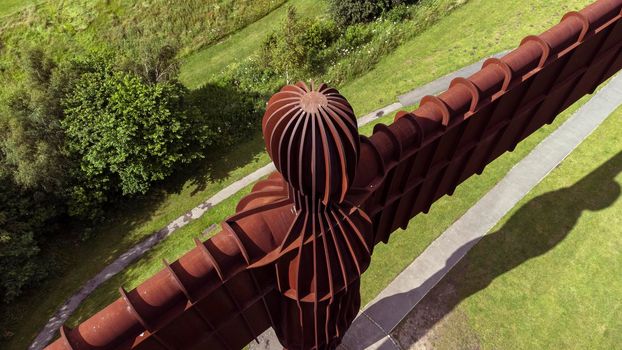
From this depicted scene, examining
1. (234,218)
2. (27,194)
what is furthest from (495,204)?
(27,194)

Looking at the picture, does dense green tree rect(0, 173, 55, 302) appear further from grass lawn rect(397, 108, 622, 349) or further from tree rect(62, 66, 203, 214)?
grass lawn rect(397, 108, 622, 349)

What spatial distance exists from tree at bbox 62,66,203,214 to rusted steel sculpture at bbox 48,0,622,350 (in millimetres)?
19027

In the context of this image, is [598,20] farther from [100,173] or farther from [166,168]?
[100,173]

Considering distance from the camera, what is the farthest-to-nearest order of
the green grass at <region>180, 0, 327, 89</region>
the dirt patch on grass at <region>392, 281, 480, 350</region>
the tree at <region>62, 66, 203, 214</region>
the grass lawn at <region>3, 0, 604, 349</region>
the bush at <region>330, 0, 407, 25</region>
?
the green grass at <region>180, 0, 327, 89</region> < the bush at <region>330, 0, 407, 25</region> < the tree at <region>62, 66, 203, 214</region> < the grass lawn at <region>3, 0, 604, 349</region> < the dirt patch on grass at <region>392, 281, 480, 350</region>

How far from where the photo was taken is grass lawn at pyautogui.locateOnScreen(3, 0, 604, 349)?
21734mm

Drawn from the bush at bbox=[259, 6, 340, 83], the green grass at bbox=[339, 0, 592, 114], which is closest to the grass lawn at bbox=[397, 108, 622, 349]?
the green grass at bbox=[339, 0, 592, 114]

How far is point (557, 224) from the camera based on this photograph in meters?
20.8

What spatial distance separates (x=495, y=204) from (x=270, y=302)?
1621 cm

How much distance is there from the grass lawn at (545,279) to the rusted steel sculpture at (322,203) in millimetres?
7366

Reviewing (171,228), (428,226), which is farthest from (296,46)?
(428,226)

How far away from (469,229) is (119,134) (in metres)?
22.8

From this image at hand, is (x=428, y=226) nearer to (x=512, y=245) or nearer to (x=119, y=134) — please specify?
(x=512, y=245)

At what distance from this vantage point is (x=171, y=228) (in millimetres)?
26172

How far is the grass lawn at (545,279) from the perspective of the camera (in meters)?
17.7
